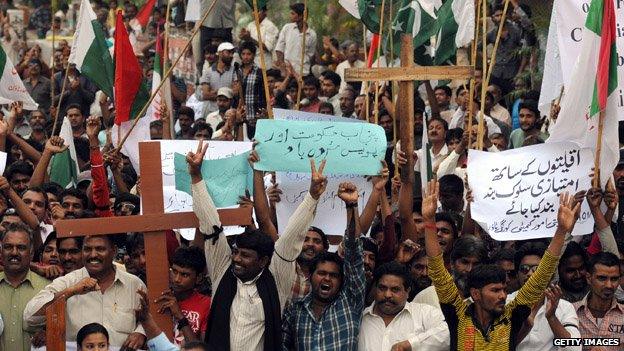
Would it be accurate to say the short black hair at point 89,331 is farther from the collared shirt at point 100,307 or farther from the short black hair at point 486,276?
the short black hair at point 486,276

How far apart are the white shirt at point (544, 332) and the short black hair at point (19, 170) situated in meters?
4.59

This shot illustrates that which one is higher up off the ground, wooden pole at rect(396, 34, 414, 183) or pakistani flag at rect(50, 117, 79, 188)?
wooden pole at rect(396, 34, 414, 183)

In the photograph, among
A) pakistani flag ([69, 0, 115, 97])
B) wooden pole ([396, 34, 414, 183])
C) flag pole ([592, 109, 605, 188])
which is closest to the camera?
flag pole ([592, 109, 605, 188])

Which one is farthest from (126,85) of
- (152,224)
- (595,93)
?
(595,93)

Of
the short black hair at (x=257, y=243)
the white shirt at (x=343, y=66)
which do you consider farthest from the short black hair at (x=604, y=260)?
the white shirt at (x=343, y=66)

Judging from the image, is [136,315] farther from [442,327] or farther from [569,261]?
[569,261]

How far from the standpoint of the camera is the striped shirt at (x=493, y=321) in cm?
955

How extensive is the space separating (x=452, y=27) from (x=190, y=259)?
394 centimetres

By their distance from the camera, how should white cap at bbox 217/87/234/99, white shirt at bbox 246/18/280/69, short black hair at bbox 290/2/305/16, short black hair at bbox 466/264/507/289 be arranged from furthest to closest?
white shirt at bbox 246/18/280/69
short black hair at bbox 290/2/305/16
white cap at bbox 217/87/234/99
short black hair at bbox 466/264/507/289

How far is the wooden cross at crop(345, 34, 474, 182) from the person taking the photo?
10.8 m

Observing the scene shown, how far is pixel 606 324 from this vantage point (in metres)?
10.2

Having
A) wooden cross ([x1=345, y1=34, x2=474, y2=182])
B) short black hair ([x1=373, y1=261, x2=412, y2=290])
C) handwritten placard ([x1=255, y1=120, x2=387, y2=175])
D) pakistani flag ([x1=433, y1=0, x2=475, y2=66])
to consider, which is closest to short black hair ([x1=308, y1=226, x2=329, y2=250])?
handwritten placard ([x1=255, y1=120, x2=387, y2=175])

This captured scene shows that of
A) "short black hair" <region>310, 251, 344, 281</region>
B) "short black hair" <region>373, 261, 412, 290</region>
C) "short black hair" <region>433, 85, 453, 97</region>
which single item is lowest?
"short black hair" <region>373, 261, 412, 290</region>
